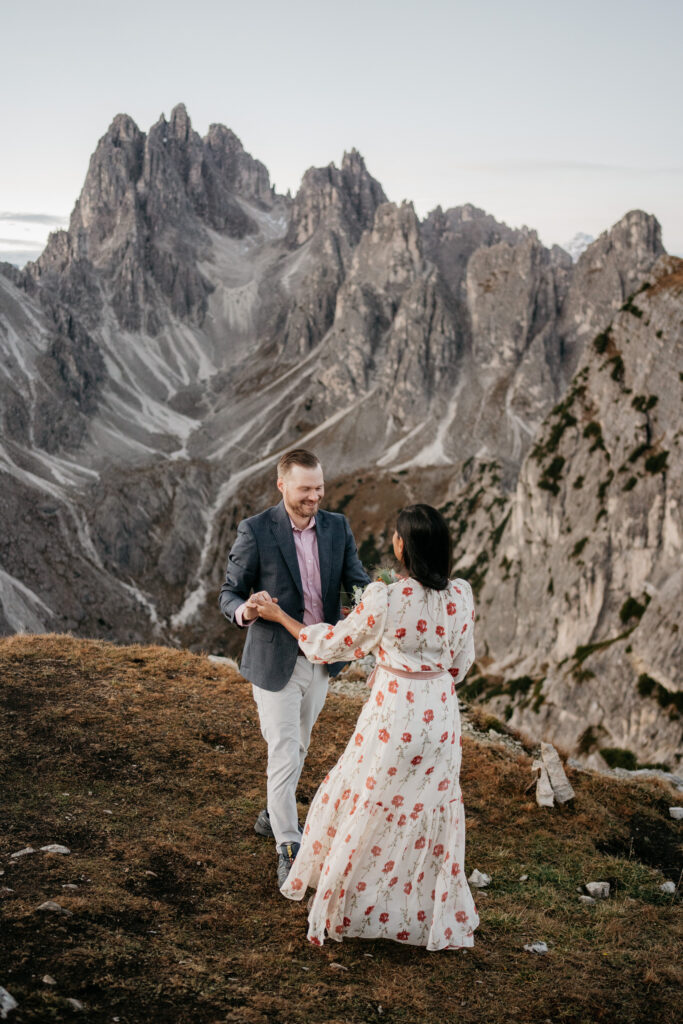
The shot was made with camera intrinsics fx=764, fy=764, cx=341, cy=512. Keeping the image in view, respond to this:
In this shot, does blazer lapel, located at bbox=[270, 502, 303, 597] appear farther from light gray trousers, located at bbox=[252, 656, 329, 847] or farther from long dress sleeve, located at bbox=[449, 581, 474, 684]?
long dress sleeve, located at bbox=[449, 581, 474, 684]

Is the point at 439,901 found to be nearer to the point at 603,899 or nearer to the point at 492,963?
the point at 492,963

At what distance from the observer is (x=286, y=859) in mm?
8523

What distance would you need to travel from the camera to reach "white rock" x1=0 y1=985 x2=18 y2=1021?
18.3 feet

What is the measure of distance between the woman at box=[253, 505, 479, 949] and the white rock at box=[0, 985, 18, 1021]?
2728 mm

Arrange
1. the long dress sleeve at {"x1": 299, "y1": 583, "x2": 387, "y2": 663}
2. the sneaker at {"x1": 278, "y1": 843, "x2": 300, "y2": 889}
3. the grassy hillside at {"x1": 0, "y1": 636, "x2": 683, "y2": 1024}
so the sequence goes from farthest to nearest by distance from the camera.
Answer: the sneaker at {"x1": 278, "y1": 843, "x2": 300, "y2": 889} → the long dress sleeve at {"x1": 299, "y1": 583, "x2": 387, "y2": 663} → the grassy hillside at {"x1": 0, "y1": 636, "x2": 683, "y2": 1024}

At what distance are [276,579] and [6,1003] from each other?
439cm

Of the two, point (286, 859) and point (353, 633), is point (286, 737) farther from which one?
point (353, 633)

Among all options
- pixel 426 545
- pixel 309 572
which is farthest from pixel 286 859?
pixel 426 545

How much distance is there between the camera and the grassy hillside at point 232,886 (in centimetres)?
648

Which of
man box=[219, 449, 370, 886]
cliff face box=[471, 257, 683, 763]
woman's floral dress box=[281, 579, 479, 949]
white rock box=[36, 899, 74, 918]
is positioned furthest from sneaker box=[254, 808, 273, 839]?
cliff face box=[471, 257, 683, 763]

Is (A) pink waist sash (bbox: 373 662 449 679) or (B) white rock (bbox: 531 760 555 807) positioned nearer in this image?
(A) pink waist sash (bbox: 373 662 449 679)

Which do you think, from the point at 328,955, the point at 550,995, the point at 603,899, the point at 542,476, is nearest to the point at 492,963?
the point at 550,995

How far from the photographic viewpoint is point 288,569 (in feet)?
27.7

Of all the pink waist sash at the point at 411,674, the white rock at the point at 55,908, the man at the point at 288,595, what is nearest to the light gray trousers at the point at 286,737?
the man at the point at 288,595
